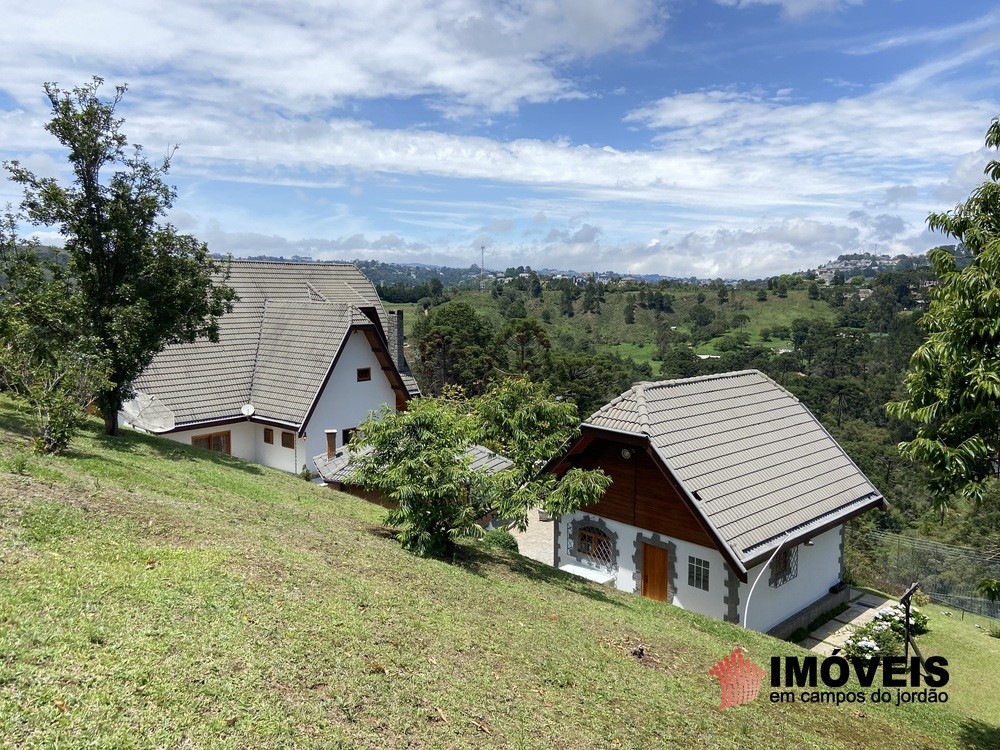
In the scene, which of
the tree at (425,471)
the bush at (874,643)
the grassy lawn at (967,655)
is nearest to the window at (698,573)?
the bush at (874,643)

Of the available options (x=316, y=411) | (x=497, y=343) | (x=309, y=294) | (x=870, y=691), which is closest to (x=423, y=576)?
(x=870, y=691)

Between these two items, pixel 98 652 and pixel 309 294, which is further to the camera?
pixel 309 294

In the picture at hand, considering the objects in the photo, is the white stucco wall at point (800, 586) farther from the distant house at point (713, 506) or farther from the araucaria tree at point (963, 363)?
the araucaria tree at point (963, 363)

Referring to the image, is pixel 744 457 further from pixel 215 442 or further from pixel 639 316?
pixel 639 316

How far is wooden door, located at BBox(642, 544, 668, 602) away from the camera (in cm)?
1585

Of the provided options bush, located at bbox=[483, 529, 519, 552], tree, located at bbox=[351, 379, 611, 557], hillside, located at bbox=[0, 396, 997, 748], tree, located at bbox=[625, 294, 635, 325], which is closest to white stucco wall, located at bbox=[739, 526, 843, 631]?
hillside, located at bbox=[0, 396, 997, 748]

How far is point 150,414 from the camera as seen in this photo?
22.0 m

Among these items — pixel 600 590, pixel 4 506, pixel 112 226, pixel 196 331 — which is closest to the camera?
pixel 4 506

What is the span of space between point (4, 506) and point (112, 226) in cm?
1035

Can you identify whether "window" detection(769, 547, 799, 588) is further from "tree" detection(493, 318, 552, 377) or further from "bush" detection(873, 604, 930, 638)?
"tree" detection(493, 318, 552, 377)

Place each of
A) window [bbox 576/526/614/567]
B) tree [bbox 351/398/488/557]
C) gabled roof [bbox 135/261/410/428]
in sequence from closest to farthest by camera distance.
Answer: tree [bbox 351/398/488/557] < window [bbox 576/526/614/567] < gabled roof [bbox 135/261/410/428]

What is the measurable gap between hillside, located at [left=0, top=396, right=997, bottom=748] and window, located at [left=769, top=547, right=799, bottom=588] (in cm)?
437

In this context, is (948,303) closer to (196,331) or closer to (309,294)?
(196,331)

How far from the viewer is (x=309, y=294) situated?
1150 inches
